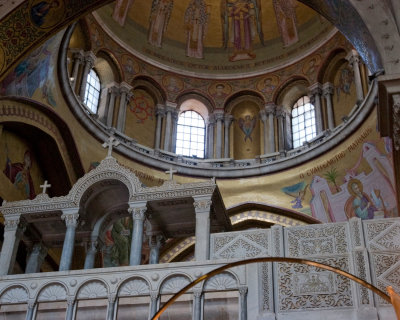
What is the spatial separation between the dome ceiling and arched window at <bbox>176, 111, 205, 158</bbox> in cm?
181

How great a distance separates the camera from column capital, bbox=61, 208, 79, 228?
13641 millimetres

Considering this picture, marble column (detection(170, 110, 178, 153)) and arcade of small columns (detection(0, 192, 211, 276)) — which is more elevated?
marble column (detection(170, 110, 178, 153))

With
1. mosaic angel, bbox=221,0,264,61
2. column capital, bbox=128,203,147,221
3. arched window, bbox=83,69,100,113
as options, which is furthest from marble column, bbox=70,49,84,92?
column capital, bbox=128,203,147,221

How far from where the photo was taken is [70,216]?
13.7 m

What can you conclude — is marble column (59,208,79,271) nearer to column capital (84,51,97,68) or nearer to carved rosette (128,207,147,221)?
carved rosette (128,207,147,221)

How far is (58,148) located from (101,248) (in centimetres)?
430

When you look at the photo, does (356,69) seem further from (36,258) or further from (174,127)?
(36,258)

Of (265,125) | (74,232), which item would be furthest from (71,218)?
(265,125)

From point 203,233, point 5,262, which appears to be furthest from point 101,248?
point 203,233

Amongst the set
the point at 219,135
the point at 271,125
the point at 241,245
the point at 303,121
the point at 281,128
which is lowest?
the point at 241,245

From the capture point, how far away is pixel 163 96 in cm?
2384

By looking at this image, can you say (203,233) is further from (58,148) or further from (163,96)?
(163,96)

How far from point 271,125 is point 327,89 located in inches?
96.0

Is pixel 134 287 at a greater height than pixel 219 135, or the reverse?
pixel 219 135
